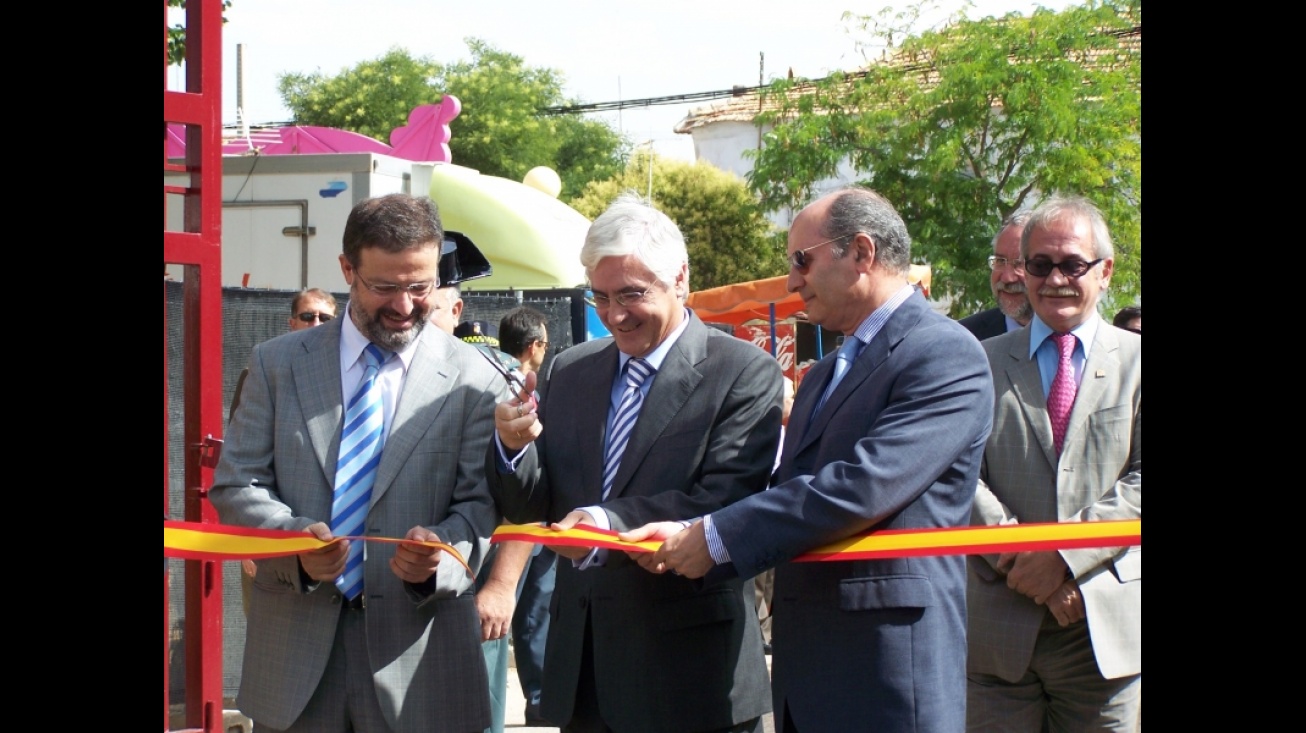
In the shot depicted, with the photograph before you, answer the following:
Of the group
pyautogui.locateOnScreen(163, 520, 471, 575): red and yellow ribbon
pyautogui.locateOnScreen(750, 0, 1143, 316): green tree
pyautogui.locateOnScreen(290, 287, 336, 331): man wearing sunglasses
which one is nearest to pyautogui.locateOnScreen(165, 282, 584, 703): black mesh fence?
pyautogui.locateOnScreen(290, 287, 336, 331): man wearing sunglasses

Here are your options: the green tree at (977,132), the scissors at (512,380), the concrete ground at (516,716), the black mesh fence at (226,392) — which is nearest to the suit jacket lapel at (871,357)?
the scissors at (512,380)

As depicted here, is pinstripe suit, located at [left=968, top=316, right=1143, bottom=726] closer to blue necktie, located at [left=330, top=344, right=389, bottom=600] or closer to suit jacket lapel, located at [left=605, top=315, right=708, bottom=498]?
suit jacket lapel, located at [left=605, top=315, right=708, bottom=498]

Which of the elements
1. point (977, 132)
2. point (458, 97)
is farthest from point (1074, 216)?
point (458, 97)

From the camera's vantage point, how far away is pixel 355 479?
11.4ft

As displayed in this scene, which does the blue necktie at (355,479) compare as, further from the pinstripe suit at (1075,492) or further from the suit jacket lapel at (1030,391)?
the suit jacket lapel at (1030,391)

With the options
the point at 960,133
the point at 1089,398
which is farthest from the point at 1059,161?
the point at 1089,398

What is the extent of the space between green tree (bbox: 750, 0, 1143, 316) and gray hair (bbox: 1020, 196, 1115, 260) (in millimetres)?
16760

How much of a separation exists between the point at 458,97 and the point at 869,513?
4931cm

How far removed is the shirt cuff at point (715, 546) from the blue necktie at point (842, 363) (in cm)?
46

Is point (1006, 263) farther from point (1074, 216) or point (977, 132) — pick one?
point (977, 132)

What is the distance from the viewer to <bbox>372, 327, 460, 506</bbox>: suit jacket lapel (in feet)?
11.3

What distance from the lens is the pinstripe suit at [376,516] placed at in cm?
336
